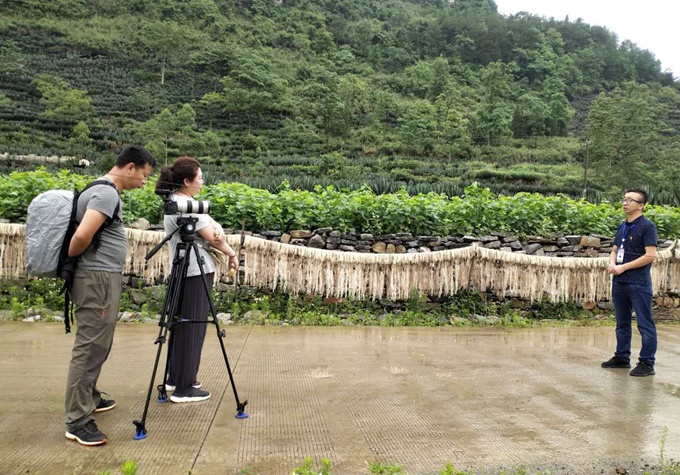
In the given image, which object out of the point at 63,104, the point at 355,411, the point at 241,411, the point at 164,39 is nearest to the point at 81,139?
the point at 63,104

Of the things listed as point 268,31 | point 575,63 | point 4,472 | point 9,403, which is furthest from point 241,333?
point 575,63

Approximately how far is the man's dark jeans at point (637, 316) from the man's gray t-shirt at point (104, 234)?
12.3 ft

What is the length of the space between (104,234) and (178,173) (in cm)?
58

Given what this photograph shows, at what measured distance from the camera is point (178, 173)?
2.94m

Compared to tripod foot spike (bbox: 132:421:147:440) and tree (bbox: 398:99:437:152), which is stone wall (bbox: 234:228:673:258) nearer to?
tripod foot spike (bbox: 132:421:147:440)

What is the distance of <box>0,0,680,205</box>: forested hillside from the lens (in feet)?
103

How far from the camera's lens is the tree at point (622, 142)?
28.5m

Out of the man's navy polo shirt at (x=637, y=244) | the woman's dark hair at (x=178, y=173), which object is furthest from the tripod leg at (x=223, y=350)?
the man's navy polo shirt at (x=637, y=244)

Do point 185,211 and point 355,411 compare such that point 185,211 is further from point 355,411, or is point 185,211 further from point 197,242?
point 355,411

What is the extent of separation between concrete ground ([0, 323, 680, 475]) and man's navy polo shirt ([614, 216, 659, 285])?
0.75m

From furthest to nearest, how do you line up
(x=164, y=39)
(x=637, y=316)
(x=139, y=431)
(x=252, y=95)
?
(x=164, y=39)
(x=252, y=95)
(x=637, y=316)
(x=139, y=431)

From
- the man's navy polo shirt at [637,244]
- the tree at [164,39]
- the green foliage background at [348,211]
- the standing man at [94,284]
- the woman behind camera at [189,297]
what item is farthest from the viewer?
the tree at [164,39]

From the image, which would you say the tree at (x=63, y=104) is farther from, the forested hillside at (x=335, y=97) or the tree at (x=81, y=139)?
the tree at (x=81, y=139)

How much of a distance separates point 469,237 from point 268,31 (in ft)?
251
